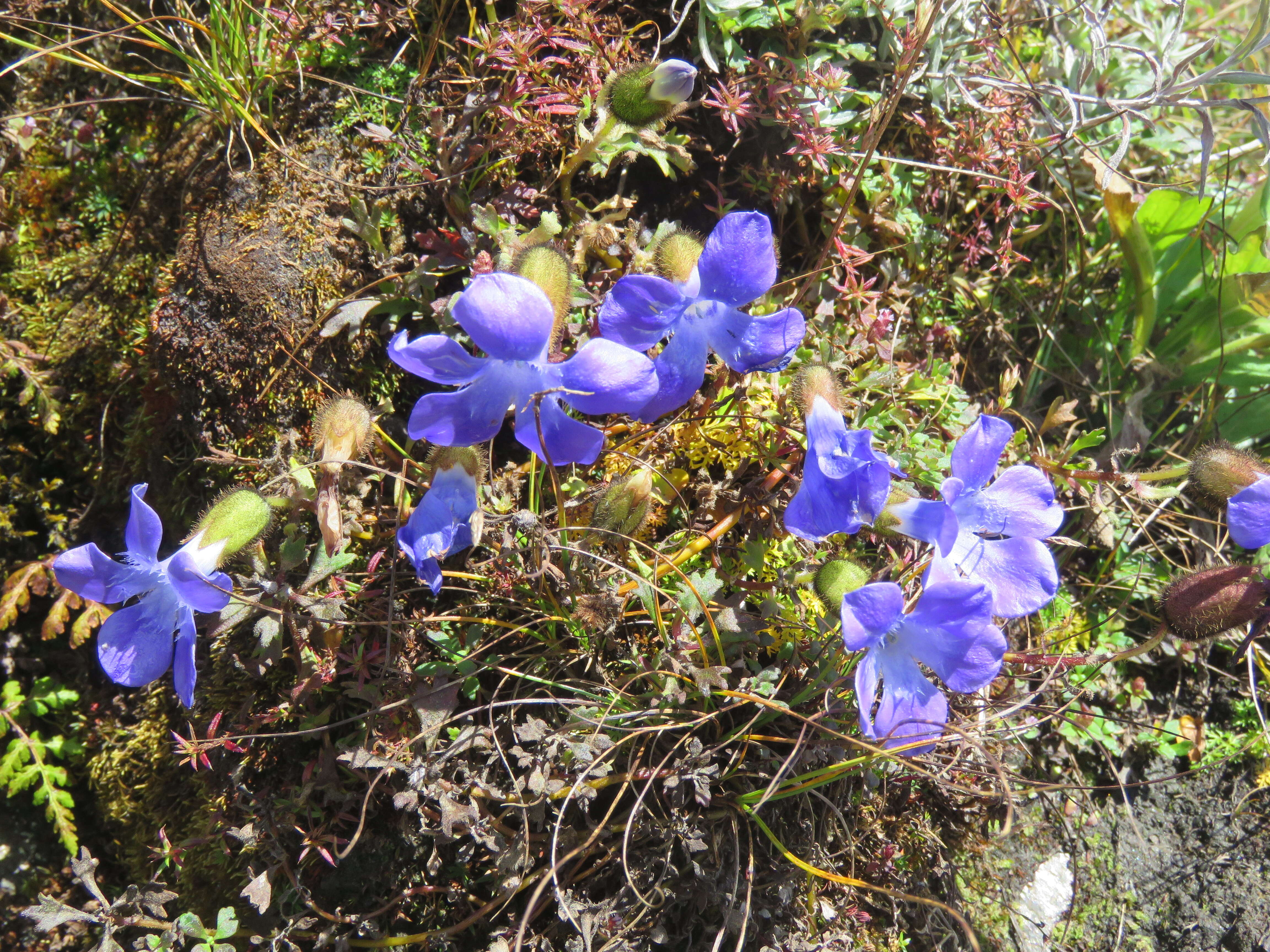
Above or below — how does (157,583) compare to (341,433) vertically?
below

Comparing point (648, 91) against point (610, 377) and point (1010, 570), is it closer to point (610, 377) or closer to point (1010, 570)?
point (610, 377)

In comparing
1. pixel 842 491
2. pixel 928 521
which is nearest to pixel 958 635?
pixel 928 521

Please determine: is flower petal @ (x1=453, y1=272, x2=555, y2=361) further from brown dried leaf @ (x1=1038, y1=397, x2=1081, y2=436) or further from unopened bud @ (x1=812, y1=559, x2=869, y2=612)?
brown dried leaf @ (x1=1038, y1=397, x2=1081, y2=436)

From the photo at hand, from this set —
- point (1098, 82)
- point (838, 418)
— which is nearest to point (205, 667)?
point (838, 418)

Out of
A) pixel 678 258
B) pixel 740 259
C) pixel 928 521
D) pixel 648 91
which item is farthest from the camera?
pixel 648 91

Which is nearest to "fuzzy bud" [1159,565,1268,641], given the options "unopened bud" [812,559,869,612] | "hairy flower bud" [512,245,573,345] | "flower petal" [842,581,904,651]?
"unopened bud" [812,559,869,612]

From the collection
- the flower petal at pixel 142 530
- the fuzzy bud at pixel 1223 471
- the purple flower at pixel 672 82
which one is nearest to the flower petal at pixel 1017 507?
the fuzzy bud at pixel 1223 471
